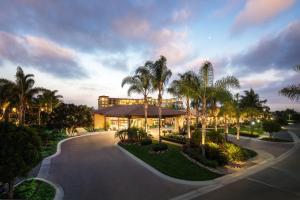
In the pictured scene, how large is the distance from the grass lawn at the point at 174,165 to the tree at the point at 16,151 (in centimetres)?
781

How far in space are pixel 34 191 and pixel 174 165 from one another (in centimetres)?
870

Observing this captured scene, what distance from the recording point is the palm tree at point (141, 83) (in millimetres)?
25344

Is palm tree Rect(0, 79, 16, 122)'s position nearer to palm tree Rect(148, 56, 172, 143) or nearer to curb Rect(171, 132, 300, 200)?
palm tree Rect(148, 56, 172, 143)

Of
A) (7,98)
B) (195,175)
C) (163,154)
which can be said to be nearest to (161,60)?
(163,154)

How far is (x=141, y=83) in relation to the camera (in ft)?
86.6

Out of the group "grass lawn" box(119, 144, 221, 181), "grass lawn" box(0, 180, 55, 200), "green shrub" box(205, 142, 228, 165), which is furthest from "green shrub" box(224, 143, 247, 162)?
"grass lawn" box(0, 180, 55, 200)

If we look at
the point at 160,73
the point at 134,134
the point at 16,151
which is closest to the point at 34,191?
the point at 16,151

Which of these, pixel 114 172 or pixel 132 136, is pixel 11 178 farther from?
pixel 132 136

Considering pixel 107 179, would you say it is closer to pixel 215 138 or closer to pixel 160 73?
pixel 215 138

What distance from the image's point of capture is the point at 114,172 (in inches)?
540

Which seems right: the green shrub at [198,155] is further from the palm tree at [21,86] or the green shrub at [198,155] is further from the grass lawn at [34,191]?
the palm tree at [21,86]

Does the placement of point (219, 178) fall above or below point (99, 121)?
below

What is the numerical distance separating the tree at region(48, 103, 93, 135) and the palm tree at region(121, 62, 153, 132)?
39.8ft

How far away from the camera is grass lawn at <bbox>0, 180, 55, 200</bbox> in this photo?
9.55 meters
